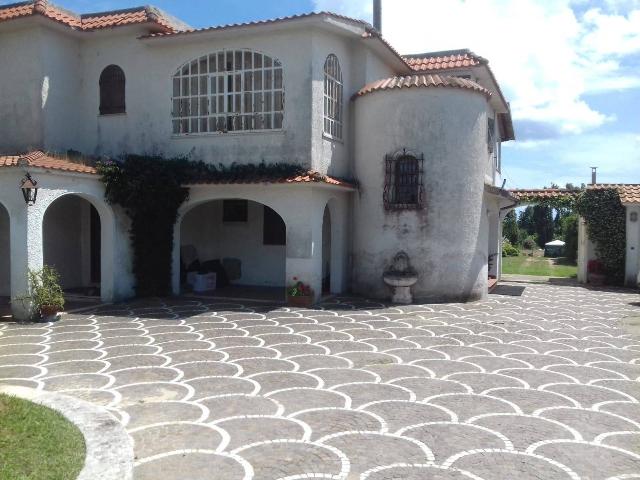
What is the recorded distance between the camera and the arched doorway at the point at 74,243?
16281 millimetres

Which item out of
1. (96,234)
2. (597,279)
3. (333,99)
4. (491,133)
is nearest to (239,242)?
(96,234)

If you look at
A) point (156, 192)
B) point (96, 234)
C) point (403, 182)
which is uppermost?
point (403, 182)

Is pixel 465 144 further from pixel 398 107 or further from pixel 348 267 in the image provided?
pixel 348 267

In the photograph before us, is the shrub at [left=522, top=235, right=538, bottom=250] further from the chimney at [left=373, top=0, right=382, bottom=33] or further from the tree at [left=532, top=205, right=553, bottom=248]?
the chimney at [left=373, top=0, right=382, bottom=33]

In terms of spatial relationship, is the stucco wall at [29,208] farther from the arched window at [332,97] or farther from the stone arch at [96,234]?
the arched window at [332,97]

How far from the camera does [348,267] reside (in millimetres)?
16922

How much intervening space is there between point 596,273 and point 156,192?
1694cm

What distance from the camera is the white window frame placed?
15375mm

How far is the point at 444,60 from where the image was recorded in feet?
67.1

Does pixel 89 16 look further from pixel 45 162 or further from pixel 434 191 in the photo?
pixel 434 191

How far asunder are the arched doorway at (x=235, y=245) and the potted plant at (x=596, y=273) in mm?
12425

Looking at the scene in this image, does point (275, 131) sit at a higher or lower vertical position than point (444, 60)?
lower

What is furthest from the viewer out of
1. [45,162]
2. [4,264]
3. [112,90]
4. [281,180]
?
[112,90]

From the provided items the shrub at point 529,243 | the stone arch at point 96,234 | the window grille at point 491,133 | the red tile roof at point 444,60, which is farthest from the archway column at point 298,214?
the shrub at point 529,243
